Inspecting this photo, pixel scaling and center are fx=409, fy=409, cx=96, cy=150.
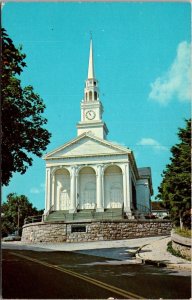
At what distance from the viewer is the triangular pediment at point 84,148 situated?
131ft

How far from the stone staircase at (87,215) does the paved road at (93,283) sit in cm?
2144

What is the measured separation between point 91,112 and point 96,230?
23.5 m

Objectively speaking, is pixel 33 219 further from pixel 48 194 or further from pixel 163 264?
pixel 163 264

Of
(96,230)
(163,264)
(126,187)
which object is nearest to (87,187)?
(126,187)

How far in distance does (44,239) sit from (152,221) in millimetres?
8678

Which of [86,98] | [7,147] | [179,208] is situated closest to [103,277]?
[7,147]

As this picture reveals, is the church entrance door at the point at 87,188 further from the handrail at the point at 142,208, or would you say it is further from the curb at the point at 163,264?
the curb at the point at 163,264

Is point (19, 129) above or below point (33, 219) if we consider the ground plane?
above

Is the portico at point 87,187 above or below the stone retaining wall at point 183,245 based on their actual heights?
above

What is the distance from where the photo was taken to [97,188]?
129 ft

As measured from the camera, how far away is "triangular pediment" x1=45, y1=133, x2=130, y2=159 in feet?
131

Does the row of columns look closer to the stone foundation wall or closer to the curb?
the stone foundation wall

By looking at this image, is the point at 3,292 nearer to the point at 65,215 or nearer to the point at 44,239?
the point at 44,239

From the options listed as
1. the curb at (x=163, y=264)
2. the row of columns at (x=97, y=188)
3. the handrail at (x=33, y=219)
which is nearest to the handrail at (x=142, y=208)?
the row of columns at (x=97, y=188)
